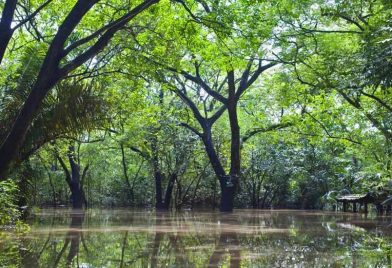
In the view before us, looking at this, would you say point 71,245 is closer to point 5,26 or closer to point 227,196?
point 5,26

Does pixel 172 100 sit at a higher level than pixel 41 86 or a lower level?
higher

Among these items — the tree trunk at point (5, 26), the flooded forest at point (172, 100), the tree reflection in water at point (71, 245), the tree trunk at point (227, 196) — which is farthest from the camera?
the tree trunk at point (227, 196)

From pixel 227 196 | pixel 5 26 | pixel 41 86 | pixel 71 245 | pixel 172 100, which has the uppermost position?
pixel 172 100

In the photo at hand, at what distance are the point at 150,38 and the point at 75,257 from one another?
19.6 ft

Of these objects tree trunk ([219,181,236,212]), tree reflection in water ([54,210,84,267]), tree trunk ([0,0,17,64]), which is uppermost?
tree trunk ([0,0,17,64])

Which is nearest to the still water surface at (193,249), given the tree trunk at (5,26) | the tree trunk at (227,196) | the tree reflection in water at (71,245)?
the tree reflection in water at (71,245)

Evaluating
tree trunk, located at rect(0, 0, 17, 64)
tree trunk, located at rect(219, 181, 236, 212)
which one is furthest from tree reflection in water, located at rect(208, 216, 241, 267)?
tree trunk, located at rect(219, 181, 236, 212)

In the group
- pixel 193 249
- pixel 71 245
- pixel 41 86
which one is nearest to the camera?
pixel 41 86

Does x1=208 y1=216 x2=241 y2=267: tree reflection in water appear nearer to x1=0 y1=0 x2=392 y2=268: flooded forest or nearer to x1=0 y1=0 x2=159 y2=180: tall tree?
x1=0 y1=0 x2=392 y2=268: flooded forest

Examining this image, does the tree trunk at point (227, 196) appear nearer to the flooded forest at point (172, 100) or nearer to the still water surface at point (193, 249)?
the flooded forest at point (172, 100)

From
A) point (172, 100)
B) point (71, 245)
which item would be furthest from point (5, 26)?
point (172, 100)

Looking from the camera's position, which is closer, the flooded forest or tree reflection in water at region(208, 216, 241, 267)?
tree reflection in water at region(208, 216, 241, 267)

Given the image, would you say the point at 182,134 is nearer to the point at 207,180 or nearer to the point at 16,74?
the point at 207,180

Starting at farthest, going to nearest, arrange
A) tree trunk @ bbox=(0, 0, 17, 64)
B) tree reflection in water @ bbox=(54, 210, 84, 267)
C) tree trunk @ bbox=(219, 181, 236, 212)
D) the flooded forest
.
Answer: tree trunk @ bbox=(219, 181, 236, 212) → tree trunk @ bbox=(0, 0, 17, 64) → the flooded forest → tree reflection in water @ bbox=(54, 210, 84, 267)
